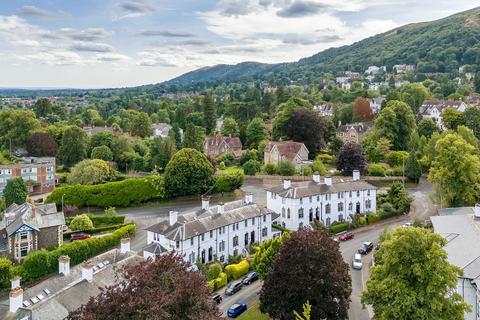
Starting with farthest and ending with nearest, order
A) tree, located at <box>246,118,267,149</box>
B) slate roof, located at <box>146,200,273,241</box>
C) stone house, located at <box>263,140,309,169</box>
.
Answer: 1. tree, located at <box>246,118,267,149</box>
2. stone house, located at <box>263,140,309,169</box>
3. slate roof, located at <box>146,200,273,241</box>

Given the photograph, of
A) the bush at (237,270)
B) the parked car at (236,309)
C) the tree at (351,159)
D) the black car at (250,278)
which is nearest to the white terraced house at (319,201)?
the bush at (237,270)

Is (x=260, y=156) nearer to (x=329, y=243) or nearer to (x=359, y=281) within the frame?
(x=359, y=281)

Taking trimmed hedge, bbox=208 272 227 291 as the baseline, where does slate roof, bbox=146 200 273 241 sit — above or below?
above

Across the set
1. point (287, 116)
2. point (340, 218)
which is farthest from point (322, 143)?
point (340, 218)

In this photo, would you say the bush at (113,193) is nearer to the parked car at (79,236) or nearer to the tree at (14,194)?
the tree at (14,194)

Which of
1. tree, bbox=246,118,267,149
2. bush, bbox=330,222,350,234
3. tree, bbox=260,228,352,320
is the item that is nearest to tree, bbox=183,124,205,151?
tree, bbox=246,118,267,149

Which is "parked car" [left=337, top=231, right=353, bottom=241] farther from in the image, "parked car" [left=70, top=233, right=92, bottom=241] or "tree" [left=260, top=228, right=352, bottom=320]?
"parked car" [left=70, top=233, right=92, bottom=241]

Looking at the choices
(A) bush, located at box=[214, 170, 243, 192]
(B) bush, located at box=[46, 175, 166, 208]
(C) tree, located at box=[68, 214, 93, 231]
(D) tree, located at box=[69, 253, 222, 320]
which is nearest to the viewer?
(D) tree, located at box=[69, 253, 222, 320]

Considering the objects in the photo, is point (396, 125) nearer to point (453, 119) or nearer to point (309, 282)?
point (453, 119)
